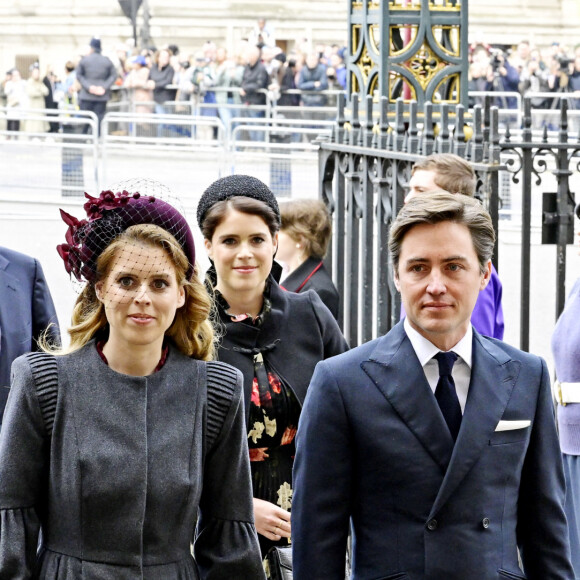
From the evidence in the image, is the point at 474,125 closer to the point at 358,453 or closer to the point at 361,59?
the point at 361,59

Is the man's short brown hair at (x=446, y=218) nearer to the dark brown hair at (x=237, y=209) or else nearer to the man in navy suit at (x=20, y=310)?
the dark brown hair at (x=237, y=209)

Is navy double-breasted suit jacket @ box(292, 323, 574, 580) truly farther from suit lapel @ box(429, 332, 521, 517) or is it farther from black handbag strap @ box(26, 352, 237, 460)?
black handbag strap @ box(26, 352, 237, 460)

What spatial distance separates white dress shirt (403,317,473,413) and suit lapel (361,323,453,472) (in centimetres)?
2

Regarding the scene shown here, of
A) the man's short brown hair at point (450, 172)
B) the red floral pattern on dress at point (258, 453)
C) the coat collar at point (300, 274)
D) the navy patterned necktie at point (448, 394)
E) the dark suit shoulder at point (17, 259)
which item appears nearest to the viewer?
the navy patterned necktie at point (448, 394)

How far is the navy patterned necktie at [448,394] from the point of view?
315cm

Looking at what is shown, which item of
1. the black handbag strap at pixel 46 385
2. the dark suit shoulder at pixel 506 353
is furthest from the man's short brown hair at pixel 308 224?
the black handbag strap at pixel 46 385

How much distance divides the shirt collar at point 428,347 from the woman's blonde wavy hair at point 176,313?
1.84 ft

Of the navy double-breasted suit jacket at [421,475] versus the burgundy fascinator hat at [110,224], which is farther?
the burgundy fascinator hat at [110,224]

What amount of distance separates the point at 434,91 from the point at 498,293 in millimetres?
1929

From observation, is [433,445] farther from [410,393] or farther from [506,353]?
[506,353]

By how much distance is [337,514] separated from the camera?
313cm

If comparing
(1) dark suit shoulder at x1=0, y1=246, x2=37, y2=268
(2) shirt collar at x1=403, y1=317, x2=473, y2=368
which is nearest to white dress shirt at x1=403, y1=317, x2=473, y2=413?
(2) shirt collar at x1=403, y1=317, x2=473, y2=368

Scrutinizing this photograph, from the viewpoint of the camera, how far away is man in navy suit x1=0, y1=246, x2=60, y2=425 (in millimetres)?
4832

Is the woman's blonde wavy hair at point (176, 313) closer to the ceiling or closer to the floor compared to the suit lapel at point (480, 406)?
closer to the ceiling
